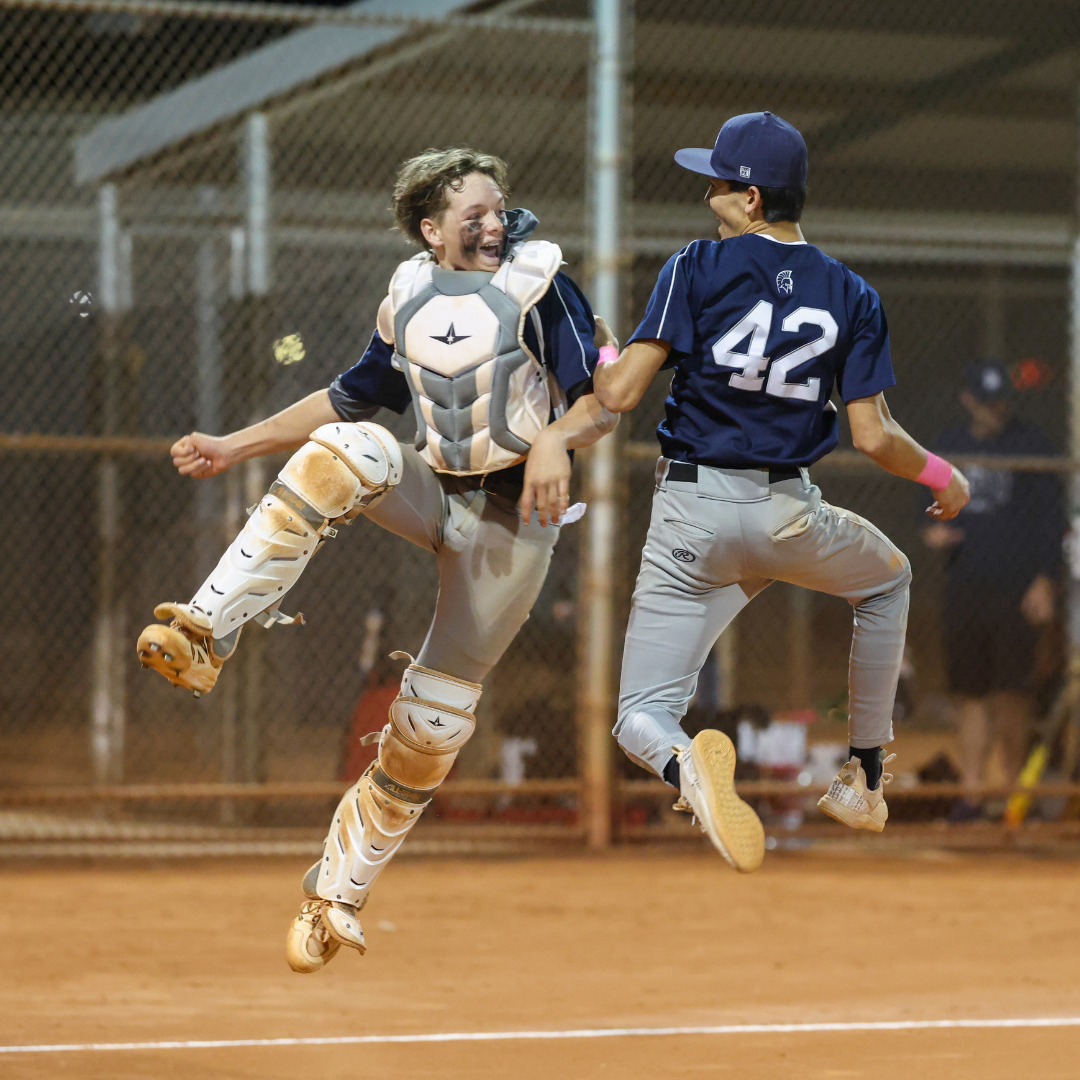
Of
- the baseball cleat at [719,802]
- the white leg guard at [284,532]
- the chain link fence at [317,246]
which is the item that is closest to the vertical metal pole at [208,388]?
the chain link fence at [317,246]

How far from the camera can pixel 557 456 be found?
12.3 ft

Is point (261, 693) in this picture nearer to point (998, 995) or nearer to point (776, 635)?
point (998, 995)

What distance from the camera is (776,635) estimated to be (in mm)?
20109

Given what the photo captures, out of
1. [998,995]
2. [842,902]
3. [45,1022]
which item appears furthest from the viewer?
[842,902]

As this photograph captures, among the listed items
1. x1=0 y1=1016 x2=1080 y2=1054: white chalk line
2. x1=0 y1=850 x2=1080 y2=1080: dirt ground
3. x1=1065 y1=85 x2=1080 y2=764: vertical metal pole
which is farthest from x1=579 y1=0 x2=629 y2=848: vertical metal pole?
x1=0 y1=1016 x2=1080 y2=1054: white chalk line

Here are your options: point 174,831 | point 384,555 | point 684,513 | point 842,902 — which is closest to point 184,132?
point 384,555

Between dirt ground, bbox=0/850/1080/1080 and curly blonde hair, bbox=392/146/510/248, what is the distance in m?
2.46

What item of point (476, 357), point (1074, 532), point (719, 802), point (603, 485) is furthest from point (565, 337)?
point (1074, 532)

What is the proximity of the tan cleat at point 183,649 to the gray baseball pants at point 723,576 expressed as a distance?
1.02 m

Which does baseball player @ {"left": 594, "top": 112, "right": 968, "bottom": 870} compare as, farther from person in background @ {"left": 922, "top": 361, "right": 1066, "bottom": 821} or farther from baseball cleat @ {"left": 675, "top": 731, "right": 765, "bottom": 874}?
person in background @ {"left": 922, "top": 361, "right": 1066, "bottom": 821}

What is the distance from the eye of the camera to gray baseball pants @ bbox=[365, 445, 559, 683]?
4.11 m

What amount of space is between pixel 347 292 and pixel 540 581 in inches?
296

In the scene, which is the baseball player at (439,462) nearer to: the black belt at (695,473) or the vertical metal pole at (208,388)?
the black belt at (695,473)

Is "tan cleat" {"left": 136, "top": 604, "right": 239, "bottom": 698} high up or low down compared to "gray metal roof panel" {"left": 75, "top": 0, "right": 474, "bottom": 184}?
down
